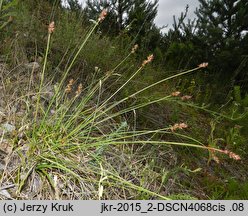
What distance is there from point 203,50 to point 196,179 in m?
2.52

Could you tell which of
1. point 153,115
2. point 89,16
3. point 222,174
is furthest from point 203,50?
point 222,174

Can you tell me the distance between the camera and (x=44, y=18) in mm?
3443

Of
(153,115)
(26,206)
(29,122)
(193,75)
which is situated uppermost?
(193,75)

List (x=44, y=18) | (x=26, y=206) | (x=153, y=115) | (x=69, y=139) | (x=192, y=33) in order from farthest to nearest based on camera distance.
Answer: (x=192, y=33) → (x=44, y=18) → (x=153, y=115) → (x=69, y=139) → (x=26, y=206)

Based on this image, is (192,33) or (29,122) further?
(192,33)

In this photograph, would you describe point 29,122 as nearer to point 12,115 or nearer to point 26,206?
point 12,115

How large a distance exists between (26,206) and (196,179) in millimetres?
1271

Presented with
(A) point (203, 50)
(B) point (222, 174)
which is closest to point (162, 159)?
(B) point (222, 174)

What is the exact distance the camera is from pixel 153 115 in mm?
2611

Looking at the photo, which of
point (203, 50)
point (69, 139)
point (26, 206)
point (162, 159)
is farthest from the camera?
point (203, 50)

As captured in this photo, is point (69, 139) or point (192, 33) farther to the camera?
point (192, 33)

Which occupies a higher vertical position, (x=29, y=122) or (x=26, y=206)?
(x=29, y=122)

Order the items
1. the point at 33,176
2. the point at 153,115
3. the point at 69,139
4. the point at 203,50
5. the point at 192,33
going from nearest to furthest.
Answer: the point at 33,176 < the point at 69,139 < the point at 153,115 < the point at 203,50 < the point at 192,33

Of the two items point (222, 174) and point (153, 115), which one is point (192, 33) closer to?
point (153, 115)
